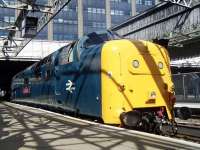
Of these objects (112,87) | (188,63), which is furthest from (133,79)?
(188,63)

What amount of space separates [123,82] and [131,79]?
27 cm

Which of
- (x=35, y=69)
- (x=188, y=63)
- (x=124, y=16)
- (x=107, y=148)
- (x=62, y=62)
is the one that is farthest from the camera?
(x=124, y=16)

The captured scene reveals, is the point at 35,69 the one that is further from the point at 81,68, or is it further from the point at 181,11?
the point at 181,11

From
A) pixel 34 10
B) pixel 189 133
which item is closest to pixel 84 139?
pixel 189 133

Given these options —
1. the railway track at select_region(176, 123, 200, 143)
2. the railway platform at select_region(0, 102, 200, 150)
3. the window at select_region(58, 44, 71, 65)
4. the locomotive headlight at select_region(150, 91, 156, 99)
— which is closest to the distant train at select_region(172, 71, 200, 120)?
the railway track at select_region(176, 123, 200, 143)

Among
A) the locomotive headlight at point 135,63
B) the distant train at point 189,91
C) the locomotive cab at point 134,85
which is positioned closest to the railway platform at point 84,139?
the locomotive cab at point 134,85

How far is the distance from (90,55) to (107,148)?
465 centimetres

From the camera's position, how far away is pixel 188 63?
154 feet

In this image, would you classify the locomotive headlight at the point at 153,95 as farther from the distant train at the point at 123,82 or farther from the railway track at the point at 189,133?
the railway track at the point at 189,133

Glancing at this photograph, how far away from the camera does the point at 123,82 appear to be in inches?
429

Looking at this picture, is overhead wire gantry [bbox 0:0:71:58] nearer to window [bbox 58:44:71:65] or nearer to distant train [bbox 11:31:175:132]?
window [bbox 58:44:71:65]

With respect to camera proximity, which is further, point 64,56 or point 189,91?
point 189,91

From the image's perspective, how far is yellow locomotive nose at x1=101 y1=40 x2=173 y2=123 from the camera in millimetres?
10797

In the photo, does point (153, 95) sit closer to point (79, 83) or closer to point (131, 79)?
point (131, 79)
